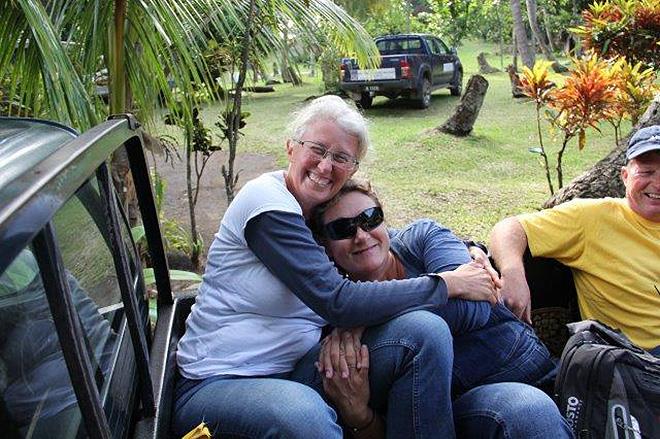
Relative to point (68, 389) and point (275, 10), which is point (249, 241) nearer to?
point (68, 389)

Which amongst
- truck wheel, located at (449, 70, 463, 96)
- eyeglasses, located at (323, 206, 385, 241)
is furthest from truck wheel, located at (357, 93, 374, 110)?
eyeglasses, located at (323, 206, 385, 241)

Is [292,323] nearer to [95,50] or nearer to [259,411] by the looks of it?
[259,411]

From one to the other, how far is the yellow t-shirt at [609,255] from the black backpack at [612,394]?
582 millimetres

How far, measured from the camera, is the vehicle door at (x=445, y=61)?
1769 cm

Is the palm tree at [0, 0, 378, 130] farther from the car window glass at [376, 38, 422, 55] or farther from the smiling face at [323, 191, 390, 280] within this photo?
the car window glass at [376, 38, 422, 55]

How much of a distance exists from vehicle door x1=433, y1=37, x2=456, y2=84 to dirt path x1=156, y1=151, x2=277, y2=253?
23.7 feet

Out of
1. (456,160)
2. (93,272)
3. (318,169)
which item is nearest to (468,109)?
(456,160)

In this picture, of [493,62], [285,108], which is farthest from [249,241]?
[493,62]

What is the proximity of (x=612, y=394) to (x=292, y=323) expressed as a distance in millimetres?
1038

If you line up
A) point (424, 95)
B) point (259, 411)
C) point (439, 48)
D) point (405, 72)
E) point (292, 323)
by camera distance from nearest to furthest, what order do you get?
point (259, 411) < point (292, 323) < point (405, 72) < point (424, 95) < point (439, 48)

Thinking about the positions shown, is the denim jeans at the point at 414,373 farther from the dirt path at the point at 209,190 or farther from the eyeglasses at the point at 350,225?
the dirt path at the point at 209,190

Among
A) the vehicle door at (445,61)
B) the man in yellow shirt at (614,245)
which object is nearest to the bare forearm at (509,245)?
the man in yellow shirt at (614,245)

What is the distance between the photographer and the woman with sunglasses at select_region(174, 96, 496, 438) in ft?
6.52

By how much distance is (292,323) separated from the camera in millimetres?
2186
